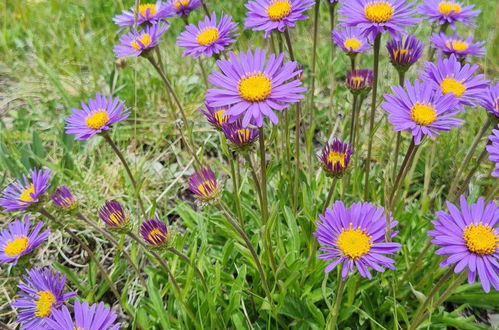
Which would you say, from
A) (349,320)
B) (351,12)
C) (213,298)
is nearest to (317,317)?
(349,320)

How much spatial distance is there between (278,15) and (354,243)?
1.06 metres

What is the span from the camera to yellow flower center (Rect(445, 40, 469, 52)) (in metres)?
2.45

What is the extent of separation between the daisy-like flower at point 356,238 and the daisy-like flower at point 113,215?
2.64 feet

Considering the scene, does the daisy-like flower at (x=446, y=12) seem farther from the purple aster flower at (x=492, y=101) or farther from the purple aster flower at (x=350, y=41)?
the purple aster flower at (x=492, y=101)

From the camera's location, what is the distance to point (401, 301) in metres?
2.29

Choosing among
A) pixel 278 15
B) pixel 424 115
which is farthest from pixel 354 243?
pixel 278 15

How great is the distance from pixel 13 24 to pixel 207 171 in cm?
406

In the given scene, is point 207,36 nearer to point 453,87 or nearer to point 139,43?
point 139,43

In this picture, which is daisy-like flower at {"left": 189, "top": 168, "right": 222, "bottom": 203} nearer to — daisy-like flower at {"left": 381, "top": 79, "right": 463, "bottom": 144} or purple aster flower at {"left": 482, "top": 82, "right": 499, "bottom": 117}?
→ daisy-like flower at {"left": 381, "top": 79, "right": 463, "bottom": 144}

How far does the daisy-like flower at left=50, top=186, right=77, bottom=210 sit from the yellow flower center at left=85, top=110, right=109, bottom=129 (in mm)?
318

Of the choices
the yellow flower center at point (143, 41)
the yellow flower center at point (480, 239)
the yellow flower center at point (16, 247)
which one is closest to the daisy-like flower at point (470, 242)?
the yellow flower center at point (480, 239)

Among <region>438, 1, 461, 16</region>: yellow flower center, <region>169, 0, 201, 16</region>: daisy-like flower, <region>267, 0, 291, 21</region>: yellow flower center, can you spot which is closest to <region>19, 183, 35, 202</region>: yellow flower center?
<region>169, 0, 201, 16</region>: daisy-like flower

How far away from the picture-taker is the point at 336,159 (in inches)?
70.0

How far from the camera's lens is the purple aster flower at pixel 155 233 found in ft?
5.75
